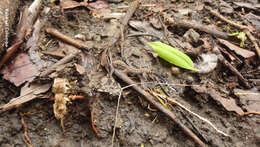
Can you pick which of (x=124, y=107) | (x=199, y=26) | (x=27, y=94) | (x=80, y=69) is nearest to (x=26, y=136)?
(x=27, y=94)

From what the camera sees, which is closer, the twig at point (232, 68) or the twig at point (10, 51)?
the twig at point (10, 51)

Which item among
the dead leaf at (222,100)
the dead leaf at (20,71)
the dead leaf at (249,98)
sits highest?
the dead leaf at (20,71)

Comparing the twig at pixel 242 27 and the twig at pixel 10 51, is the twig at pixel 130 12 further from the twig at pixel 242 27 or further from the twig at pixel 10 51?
the twig at pixel 10 51

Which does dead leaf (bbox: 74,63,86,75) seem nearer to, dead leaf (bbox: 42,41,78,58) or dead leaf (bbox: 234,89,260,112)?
dead leaf (bbox: 42,41,78,58)

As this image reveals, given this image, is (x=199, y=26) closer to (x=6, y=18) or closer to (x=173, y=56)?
(x=173, y=56)

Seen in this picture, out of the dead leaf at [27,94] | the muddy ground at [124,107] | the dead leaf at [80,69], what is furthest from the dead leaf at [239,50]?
the dead leaf at [27,94]

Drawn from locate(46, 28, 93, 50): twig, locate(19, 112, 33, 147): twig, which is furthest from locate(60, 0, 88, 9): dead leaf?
locate(19, 112, 33, 147): twig
